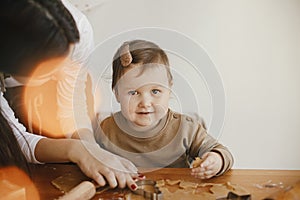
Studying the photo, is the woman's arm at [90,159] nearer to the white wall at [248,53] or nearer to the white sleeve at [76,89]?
the white sleeve at [76,89]

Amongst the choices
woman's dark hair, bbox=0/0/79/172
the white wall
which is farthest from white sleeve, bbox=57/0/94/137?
woman's dark hair, bbox=0/0/79/172

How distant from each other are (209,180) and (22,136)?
1.02ft

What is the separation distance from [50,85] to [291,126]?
1.34 ft

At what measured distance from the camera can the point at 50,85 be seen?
2.65 feet

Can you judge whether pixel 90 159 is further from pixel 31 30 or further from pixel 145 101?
pixel 31 30

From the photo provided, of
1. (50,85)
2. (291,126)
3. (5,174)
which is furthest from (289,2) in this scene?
(5,174)

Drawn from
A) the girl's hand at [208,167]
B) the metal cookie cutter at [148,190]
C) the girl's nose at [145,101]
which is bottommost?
the metal cookie cutter at [148,190]

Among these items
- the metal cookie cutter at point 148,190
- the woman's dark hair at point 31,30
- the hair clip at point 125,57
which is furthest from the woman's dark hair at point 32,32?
the metal cookie cutter at point 148,190

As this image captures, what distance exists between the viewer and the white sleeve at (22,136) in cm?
77

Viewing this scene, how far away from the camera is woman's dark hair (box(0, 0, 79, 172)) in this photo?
589 millimetres

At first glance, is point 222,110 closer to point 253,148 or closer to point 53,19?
point 253,148

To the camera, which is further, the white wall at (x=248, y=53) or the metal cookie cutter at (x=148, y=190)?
the white wall at (x=248, y=53)

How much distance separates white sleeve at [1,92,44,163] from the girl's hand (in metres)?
0.26

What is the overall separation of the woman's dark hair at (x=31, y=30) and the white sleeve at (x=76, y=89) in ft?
0.51
